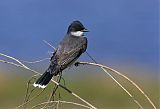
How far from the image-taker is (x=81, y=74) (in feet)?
34.1

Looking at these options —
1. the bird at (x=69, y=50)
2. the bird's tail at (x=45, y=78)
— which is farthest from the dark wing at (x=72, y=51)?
the bird's tail at (x=45, y=78)

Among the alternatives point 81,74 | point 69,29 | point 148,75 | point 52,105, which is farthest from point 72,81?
point 52,105

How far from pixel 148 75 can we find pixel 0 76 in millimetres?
2252

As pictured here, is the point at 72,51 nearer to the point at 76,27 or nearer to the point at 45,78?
the point at 76,27

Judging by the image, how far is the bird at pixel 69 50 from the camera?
4591 millimetres

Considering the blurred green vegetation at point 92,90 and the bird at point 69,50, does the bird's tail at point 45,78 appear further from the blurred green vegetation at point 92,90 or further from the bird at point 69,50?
the blurred green vegetation at point 92,90

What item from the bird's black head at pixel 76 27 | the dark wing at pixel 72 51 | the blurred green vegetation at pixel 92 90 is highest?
the bird's black head at pixel 76 27

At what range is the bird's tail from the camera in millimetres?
4004

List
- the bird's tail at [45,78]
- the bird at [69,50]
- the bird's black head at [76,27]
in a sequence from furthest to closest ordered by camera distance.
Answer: the bird's black head at [76,27] < the bird at [69,50] < the bird's tail at [45,78]

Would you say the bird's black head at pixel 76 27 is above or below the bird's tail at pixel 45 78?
above

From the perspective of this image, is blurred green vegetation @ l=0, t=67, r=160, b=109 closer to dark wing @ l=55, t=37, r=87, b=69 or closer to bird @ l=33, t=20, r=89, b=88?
bird @ l=33, t=20, r=89, b=88

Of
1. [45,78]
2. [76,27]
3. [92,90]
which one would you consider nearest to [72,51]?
[76,27]

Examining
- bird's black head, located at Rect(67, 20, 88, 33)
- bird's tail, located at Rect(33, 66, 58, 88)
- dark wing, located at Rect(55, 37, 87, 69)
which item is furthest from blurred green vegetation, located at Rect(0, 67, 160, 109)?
bird's tail, located at Rect(33, 66, 58, 88)

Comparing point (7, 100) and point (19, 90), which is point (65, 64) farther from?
point (19, 90)
